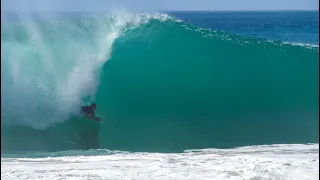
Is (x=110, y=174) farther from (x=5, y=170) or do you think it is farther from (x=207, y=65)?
(x=207, y=65)

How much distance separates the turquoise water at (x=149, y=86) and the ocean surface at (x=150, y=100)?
1.0 inches

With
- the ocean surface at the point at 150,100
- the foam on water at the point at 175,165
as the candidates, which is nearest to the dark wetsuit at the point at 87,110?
the ocean surface at the point at 150,100

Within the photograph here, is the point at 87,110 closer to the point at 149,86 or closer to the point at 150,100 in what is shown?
the point at 150,100

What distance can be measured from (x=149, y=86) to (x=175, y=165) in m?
5.13

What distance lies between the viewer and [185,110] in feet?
34.0

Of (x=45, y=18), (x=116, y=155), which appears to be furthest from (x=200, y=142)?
(x=45, y=18)

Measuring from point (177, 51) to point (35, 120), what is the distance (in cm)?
435

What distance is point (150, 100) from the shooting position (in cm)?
1072

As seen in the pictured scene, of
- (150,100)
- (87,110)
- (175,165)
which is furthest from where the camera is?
(150,100)

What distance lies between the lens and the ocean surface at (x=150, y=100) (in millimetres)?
6387

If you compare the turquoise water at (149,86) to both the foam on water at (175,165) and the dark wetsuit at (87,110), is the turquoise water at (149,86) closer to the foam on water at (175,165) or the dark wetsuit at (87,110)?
the dark wetsuit at (87,110)

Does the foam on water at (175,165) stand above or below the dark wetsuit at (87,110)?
below

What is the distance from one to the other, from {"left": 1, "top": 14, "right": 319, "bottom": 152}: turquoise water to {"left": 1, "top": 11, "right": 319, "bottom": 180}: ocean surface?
0.08 feet

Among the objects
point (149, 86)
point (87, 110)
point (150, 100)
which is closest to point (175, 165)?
point (87, 110)
